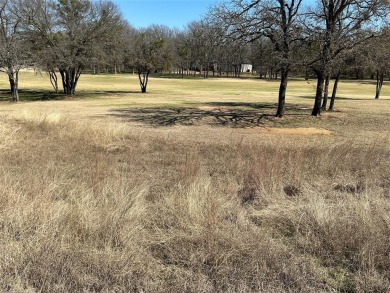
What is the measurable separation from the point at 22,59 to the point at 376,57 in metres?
25.9

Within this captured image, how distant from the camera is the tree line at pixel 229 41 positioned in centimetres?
2019

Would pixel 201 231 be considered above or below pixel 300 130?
above

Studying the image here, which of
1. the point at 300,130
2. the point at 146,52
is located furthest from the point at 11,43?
the point at 300,130

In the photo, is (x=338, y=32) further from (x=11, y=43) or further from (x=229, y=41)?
(x=11, y=43)

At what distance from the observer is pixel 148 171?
7.96 meters

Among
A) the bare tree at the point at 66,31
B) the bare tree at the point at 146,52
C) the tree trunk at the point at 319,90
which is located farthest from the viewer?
the bare tree at the point at 146,52

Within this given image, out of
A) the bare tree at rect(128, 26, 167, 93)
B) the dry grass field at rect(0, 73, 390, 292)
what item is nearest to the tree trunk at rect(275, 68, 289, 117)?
the dry grass field at rect(0, 73, 390, 292)

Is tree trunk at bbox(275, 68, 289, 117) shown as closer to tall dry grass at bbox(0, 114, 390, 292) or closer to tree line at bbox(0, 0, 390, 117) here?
tree line at bbox(0, 0, 390, 117)

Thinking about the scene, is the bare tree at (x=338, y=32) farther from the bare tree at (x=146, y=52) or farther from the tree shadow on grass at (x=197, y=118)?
the bare tree at (x=146, y=52)

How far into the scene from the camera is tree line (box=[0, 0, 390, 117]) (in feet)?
66.2

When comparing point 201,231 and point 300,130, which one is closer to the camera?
point 201,231

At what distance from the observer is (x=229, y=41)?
68.7ft

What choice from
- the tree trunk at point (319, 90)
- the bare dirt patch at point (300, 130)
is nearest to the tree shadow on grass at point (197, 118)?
the bare dirt patch at point (300, 130)

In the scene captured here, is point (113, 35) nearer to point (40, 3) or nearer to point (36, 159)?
point (40, 3)
